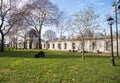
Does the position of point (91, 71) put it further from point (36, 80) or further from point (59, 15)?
point (59, 15)

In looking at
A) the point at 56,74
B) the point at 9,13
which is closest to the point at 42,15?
the point at 9,13

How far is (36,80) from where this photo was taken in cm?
1039

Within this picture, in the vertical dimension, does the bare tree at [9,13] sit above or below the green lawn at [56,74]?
above

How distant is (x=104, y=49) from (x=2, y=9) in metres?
21.8

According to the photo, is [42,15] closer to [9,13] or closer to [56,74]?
[9,13]

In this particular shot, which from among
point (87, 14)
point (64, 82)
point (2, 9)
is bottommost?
point (64, 82)

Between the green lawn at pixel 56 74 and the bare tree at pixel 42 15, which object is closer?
the green lawn at pixel 56 74

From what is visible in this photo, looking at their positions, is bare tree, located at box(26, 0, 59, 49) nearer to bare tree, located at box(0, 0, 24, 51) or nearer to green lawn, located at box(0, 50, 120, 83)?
bare tree, located at box(0, 0, 24, 51)

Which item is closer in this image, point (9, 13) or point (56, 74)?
point (56, 74)

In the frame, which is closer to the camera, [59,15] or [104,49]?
[104,49]

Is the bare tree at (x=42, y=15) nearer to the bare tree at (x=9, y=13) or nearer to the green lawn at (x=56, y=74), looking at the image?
the bare tree at (x=9, y=13)

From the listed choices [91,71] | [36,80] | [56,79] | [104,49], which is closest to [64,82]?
[56,79]

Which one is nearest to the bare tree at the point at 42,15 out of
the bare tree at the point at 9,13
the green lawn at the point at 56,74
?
the bare tree at the point at 9,13

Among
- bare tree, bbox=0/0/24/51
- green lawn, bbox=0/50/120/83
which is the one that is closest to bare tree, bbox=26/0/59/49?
bare tree, bbox=0/0/24/51
